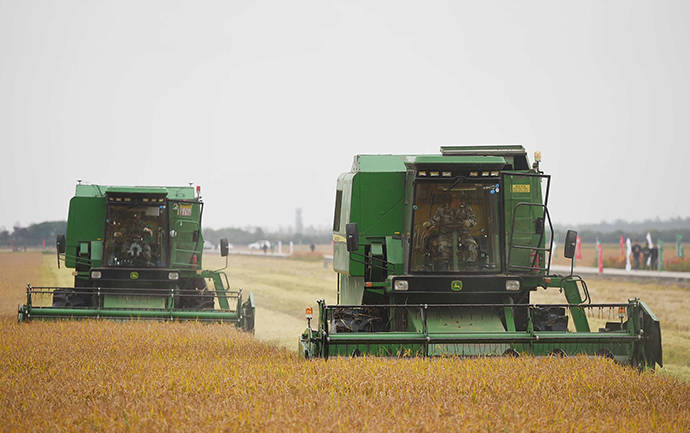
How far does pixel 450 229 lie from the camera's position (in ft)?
40.1

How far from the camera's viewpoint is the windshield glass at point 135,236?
1875 centimetres

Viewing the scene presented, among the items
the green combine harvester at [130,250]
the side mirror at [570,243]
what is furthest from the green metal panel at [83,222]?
the side mirror at [570,243]

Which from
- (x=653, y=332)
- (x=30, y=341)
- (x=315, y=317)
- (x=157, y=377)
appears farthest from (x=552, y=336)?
(x=315, y=317)

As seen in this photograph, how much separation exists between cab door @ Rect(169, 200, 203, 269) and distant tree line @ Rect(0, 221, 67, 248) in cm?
9064

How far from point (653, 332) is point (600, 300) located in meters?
17.1

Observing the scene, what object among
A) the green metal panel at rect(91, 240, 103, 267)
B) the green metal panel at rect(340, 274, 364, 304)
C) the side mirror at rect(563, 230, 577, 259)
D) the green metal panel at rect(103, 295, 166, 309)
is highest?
the side mirror at rect(563, 230, 577, 259)

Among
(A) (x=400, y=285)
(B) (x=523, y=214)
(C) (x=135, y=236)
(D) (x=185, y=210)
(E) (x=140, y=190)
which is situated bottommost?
(A) (x=400, y=285)

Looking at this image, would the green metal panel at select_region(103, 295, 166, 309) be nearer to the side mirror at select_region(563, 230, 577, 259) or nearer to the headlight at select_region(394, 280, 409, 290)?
the headlight at select_region(394, 280, 409, 290)

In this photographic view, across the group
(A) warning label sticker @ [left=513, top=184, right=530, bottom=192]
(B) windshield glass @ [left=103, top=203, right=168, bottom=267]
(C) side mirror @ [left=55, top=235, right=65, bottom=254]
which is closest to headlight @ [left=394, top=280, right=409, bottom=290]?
(A) warning label sticker @ [left=513, top=184, right=530, bottom=192]

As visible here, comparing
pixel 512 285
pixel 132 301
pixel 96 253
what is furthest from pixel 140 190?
pixel 512 285

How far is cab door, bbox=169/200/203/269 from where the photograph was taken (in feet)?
63.1

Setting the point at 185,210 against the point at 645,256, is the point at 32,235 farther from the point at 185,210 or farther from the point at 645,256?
the point at 185,210

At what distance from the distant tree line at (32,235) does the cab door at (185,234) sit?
297 feet

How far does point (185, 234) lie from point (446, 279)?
9266mm
